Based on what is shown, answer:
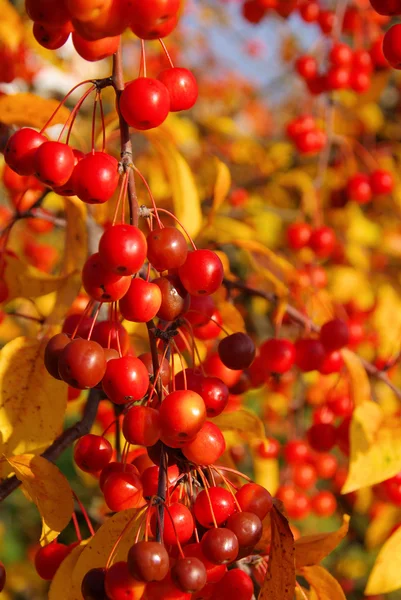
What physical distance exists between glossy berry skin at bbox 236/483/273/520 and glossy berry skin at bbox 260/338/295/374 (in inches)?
24.0

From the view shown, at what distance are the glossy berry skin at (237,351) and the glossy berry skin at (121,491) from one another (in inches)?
8.3

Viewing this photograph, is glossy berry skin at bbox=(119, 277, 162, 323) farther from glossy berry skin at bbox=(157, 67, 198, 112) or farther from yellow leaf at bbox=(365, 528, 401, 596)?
yellow leaf at bbox=(365, 528, 401, 596)

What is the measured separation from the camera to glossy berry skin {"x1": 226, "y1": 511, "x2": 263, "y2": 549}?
82 centimetres

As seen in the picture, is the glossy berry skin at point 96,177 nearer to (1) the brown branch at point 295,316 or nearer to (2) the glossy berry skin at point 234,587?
(2) the glossy berry skin at point 234,587

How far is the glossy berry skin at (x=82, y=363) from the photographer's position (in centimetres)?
81

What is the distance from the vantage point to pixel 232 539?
0.79m

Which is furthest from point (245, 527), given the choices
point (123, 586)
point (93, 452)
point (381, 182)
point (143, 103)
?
point (381, 182)

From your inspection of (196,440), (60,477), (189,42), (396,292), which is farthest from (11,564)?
(189,42)

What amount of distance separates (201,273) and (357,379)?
733mm

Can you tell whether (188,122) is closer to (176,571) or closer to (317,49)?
(317,49)

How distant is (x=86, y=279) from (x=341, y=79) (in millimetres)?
1743

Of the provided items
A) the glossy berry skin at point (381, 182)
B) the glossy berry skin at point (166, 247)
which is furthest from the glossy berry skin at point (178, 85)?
the glossy berry skin at point (381, 182)

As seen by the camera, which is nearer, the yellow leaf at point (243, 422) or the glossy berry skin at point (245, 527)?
the glossy berry skin at point (245, 527)

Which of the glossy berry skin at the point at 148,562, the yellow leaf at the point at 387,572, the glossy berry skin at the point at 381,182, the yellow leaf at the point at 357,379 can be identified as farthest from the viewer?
the glossy berry skin at the point at 381,182
